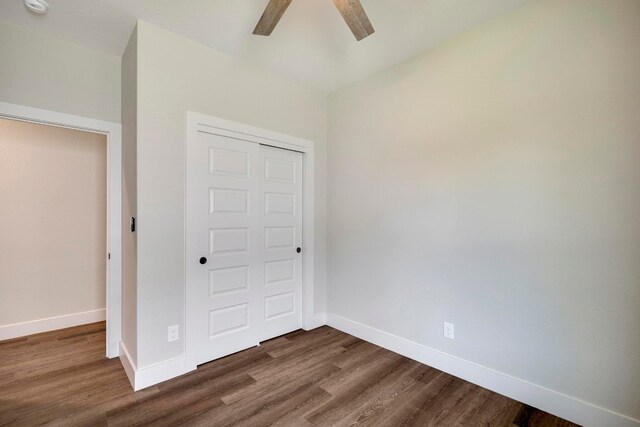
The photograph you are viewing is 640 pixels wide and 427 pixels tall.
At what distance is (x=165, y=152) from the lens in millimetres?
2318

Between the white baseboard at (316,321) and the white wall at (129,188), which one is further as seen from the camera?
the white baseboard at (316,321)

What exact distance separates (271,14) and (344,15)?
0.43 m

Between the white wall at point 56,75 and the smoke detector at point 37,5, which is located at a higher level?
the smoke detector at point 37,5

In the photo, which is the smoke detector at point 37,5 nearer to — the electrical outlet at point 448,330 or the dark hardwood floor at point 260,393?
the dark hardwood floor at point 260,393

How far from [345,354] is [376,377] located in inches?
17.5

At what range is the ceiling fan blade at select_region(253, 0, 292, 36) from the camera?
1.62 meters

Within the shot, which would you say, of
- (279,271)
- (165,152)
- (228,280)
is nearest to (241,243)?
(228,280)

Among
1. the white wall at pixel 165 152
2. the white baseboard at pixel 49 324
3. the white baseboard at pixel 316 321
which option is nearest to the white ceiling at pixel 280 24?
the white wall at pixel 165 152

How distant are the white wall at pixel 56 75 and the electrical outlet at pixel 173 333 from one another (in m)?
1.96

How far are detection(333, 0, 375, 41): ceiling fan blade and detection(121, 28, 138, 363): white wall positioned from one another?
5.37ft

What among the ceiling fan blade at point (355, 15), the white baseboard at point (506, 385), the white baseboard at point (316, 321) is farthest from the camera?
the white baseboard at point (316, 321)

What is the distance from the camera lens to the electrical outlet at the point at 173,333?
232cm

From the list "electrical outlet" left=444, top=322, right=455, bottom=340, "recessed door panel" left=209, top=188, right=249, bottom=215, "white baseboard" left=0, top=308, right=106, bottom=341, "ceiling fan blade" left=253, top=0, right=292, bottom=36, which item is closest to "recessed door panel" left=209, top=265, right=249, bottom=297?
"recessed door panel" left=209, top=188, right=249, bottom=215

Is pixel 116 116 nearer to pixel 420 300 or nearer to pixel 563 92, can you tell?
pixel 420 300
